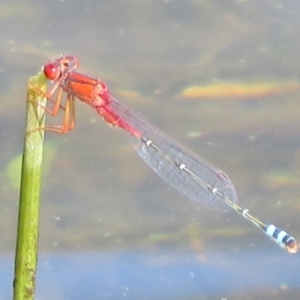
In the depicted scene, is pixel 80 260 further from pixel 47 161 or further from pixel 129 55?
pixel 129 55

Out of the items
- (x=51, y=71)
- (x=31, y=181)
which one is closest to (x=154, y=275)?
(x=51, y=71)

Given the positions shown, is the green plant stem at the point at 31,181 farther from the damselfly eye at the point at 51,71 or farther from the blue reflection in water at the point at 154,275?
the blue reflection in water at the point at 154,275

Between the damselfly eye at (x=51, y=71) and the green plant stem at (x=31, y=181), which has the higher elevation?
the damselfly eye at (x=51, y=71)

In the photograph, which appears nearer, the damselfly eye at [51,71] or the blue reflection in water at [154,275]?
the damselfly eye at [51,71]

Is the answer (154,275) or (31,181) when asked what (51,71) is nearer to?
(31,181)

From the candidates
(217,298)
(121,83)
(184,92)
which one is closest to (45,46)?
(121,83)

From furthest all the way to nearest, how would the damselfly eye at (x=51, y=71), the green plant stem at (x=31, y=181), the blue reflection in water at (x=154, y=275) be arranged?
the blue reflection in water at (x=154, y=275), the damselfly eye at (x=51, y=71), the green plant stem at (x=31, y=181)

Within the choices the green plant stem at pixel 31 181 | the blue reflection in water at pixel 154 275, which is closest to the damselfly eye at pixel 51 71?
the green plant stem at pixel 31 181
